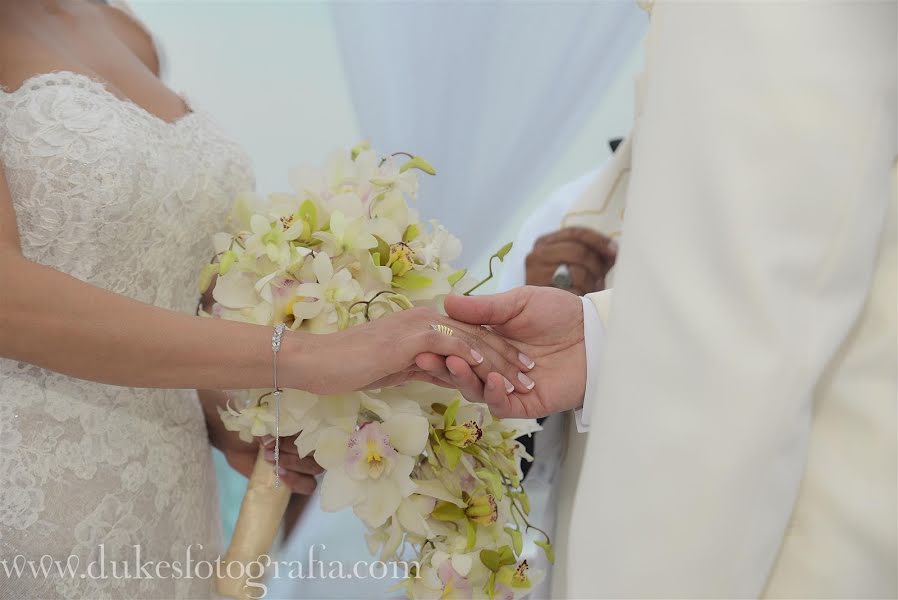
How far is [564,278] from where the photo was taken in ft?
4.60

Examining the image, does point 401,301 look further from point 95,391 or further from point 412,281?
point 95,391

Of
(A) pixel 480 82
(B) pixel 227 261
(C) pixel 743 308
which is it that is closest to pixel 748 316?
(C) pixel 743 308

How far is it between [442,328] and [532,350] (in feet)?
0.47

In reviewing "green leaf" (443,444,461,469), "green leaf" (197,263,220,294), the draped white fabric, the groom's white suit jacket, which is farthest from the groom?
the draped white fabric

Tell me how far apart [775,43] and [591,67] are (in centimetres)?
125

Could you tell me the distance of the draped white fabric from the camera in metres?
1.71

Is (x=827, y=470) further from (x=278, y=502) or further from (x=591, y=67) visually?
(x=591, y=67)

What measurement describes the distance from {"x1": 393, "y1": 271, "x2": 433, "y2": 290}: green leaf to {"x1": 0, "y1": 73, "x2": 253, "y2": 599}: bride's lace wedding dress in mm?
395

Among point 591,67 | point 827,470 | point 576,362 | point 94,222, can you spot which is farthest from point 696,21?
point 591,67

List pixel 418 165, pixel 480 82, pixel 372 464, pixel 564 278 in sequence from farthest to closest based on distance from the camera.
Result: 1. pixel 480 82
2. pixel 564 278
3. pixel 418 165
4. pixel 372 464

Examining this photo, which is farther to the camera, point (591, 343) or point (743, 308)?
point (591, 343)

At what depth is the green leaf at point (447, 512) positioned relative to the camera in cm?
94

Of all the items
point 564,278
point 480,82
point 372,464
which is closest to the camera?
point 372,464

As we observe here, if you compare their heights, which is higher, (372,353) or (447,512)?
(372,353)
